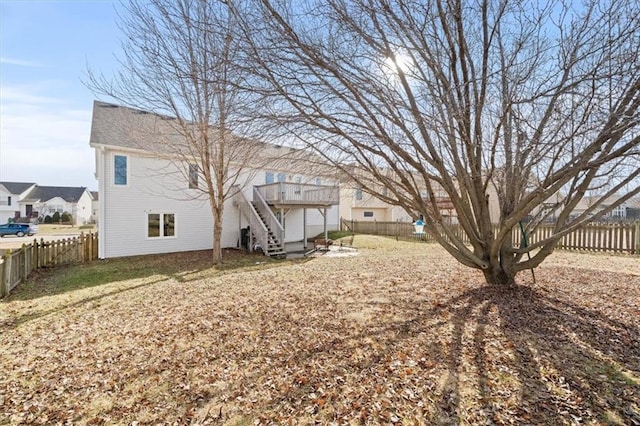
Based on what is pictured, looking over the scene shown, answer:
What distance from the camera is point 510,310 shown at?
4.90 metres

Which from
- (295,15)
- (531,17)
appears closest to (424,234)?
(531,17)

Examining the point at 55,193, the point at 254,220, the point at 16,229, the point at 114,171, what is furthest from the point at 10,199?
the point at 254,220

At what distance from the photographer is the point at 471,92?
18.1 ft

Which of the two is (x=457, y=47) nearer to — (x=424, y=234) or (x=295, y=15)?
(x=295, y=15)

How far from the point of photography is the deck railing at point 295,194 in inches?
591

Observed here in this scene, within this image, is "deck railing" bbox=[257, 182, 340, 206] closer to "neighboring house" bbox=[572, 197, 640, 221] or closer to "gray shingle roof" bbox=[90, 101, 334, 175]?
"gray shingle roof" bbox=[90, 101, 334, 175]

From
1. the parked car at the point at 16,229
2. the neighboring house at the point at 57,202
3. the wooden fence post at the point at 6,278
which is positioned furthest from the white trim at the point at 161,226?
the neighboring house at the point at 57,202

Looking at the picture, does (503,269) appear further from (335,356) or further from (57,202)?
(57,202)

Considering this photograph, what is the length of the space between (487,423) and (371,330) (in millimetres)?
1968

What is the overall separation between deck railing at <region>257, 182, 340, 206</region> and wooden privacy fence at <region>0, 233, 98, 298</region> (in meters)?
7.29

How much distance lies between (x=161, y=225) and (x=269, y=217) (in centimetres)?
468

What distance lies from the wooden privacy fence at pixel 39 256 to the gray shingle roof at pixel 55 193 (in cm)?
4349

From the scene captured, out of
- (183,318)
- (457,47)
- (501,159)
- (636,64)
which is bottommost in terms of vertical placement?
(183,318)

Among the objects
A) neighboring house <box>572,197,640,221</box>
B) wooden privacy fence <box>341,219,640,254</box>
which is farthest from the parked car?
neighboring house <box>572,197,640,221</box>
